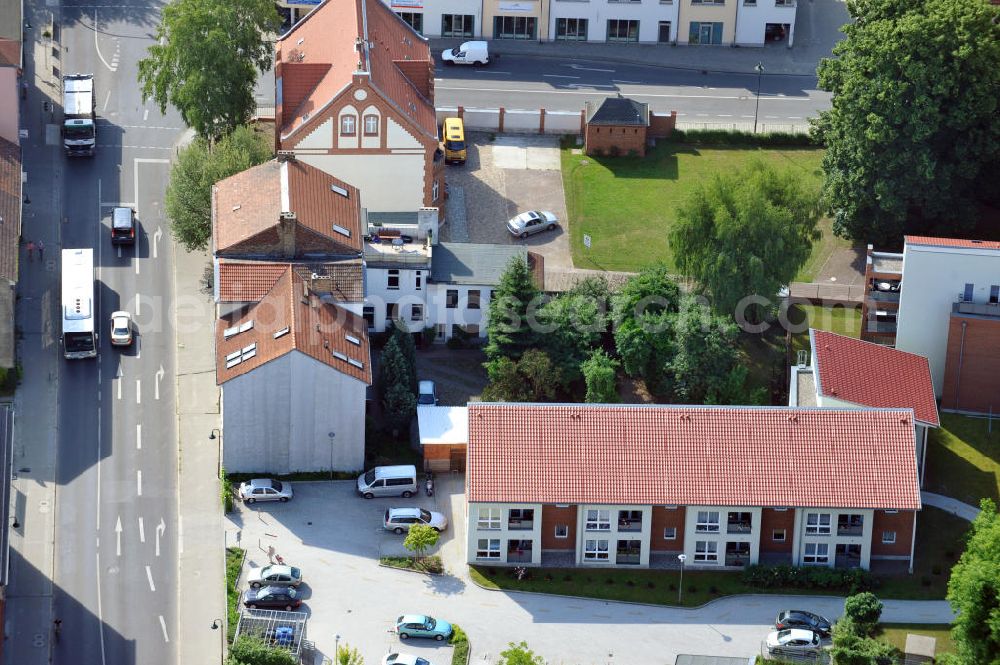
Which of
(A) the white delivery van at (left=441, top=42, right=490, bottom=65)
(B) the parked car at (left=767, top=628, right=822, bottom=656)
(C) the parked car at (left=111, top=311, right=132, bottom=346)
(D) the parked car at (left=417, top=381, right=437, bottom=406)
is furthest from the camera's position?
(A) the white delivery van at (left=441, top=42, right=490, bottom=65)

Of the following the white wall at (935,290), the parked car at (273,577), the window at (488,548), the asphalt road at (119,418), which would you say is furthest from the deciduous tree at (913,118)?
the parked car at (273,577)

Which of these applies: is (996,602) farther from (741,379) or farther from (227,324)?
(227,324)

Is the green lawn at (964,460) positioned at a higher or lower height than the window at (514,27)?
lower

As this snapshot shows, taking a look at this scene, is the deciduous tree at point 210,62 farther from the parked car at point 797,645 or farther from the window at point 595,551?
the parked car at point 797,645

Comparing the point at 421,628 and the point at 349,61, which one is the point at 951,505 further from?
the point at 349,61

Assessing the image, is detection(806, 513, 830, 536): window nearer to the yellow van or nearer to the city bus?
the city bus

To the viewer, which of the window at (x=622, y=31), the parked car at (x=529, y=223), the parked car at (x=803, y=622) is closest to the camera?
the parked car at (x=803, y=622)

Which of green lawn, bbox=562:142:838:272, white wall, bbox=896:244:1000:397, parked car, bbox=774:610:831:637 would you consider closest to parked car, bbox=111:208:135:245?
green lawn, bbox=562:142:838:272
